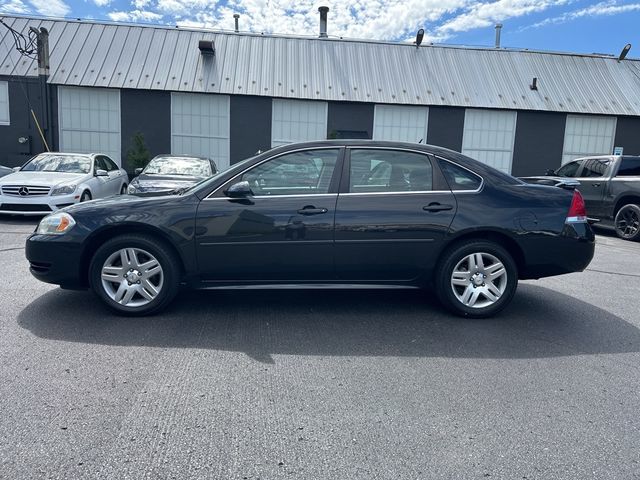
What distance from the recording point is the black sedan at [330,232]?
4.39 m

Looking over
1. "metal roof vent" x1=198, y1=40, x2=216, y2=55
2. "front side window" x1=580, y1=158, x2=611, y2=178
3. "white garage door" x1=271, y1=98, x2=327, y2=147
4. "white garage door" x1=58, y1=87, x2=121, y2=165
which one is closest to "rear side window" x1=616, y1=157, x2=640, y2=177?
"front side window" x1=580, y1=158, x2=611, y2=178

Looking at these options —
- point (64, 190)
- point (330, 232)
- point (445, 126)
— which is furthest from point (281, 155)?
point (445, 126)

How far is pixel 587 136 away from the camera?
61.4 feet

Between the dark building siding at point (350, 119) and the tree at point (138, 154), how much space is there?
617cm

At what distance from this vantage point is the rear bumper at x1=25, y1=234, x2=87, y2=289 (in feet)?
14.3

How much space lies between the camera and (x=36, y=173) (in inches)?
417

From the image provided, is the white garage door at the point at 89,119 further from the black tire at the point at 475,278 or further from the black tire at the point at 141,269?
the black tire at the point at 475,278

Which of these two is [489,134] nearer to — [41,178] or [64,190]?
[64,190]

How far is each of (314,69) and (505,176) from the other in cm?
1509

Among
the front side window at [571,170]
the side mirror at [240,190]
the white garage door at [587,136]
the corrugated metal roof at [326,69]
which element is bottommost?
the front side window at [571,170]

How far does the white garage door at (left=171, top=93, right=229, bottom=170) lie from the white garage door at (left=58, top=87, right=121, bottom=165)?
1.97 meters

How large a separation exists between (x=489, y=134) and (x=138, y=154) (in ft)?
40.0

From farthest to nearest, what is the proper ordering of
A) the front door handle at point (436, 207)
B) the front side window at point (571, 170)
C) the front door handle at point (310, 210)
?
the front side window at point (571, 170) < the front door handle at point (436, 207) < the front door handle at point (310, 210)

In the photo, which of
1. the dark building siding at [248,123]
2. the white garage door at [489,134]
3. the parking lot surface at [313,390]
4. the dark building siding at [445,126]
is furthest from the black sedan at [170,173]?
the white garage door at [489,134]
